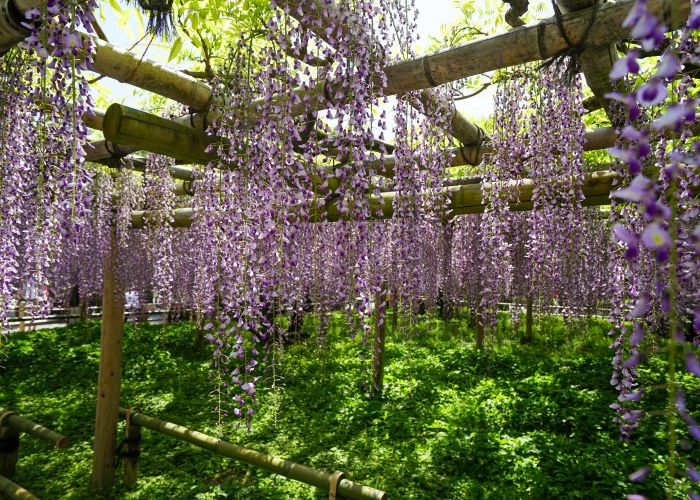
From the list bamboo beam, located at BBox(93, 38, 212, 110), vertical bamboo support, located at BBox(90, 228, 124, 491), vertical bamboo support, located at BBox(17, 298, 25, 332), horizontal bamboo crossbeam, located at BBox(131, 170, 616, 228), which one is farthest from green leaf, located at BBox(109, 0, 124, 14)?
vertical bamboo support, located at BBox(17, 298, 25, 332)

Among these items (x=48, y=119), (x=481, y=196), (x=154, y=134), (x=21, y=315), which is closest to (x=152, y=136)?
(x=154, y=134)

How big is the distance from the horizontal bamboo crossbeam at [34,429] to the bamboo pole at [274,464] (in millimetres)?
679

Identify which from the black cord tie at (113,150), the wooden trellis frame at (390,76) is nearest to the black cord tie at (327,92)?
the wooden trellis frame at (390,76)

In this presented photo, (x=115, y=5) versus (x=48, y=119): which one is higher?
(x=115, y=5)

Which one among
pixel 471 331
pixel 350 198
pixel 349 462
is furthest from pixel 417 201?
pixel 471 331

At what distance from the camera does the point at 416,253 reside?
4.84 meters

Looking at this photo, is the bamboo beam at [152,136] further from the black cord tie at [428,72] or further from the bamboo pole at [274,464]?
the bamboo pole at [274,464]

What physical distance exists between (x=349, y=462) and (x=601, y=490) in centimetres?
222

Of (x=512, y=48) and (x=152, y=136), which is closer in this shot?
(x=512, y=48)

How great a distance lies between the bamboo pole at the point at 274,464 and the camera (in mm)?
2555

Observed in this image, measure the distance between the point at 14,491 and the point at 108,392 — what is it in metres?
1.01

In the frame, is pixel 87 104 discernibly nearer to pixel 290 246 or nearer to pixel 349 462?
pixel 290 246

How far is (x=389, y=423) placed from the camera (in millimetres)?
5438

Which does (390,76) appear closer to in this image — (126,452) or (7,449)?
(126,452)
